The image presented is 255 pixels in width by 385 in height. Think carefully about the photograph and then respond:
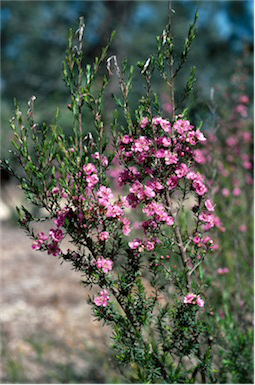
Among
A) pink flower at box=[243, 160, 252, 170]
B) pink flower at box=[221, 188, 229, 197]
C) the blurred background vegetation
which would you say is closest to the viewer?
pink flower at box=[221, 188, 229, 197]

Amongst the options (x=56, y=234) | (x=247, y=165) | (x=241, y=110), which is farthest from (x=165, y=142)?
(x=241, y=110)

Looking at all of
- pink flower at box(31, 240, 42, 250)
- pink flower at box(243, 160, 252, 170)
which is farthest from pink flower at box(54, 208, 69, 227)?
pink flower at box(243, 160, 252, 170)

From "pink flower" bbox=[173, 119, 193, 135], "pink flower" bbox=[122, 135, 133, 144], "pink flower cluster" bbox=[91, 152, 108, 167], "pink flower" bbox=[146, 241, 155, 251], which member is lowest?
"pink flower" bbox=[146, 241, 155, 251]

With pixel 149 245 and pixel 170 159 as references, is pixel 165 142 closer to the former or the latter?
pixel 170 159

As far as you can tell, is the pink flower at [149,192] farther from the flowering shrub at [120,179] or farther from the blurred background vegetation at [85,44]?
the blurred background vegetation at [85,44]

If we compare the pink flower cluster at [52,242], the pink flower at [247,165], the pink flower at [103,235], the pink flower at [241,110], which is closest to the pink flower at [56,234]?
the pink flower cluster at [52,242]

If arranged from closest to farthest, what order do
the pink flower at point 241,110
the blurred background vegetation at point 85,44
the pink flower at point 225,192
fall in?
the pink flower at point 225,192
the pink flower at point 241,110
the blurred background vegetation at point 85,44

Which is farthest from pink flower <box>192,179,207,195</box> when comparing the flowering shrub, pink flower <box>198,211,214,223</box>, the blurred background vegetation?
the blurred background vegetation

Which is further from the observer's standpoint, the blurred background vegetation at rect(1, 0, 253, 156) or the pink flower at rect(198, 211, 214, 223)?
the blurred background vegetation at rect(1, 0, 253, 156)

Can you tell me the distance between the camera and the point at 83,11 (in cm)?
1466

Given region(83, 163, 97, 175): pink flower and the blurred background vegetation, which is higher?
the blurred background vegetation

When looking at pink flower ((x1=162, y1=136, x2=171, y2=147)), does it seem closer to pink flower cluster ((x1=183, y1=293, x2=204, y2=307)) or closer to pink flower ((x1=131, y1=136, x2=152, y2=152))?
pink flower ((x1=131, y1=136, x2=152, y2=152))

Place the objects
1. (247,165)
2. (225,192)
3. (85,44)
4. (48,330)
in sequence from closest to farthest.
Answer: (225,192) < (247,165) < (48,330) < (85,44)

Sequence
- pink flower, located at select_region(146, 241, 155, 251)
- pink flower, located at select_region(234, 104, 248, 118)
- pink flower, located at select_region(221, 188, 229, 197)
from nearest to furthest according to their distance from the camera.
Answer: pink flower, located at select_region(146, 241, 155, 251) < pink flower, located at select_region(221, 188, 229, 197) < pink flower, located at select_region(234, 104, 248, 118)
